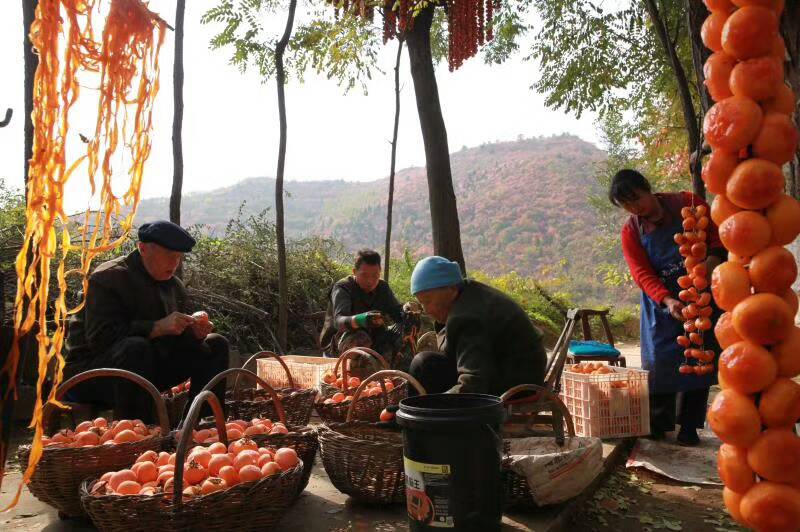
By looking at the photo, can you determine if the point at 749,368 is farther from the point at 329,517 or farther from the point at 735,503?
Answer: the point at 329,517

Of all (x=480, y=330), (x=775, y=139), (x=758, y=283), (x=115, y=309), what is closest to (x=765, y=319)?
(x=758, y=283)

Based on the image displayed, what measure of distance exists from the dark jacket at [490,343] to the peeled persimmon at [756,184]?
1.69 meters

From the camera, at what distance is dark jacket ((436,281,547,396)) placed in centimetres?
322

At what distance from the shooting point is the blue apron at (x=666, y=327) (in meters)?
4.42

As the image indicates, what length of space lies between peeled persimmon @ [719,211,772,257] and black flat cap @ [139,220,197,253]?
294 cm

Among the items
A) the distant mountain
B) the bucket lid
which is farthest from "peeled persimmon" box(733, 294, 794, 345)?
the distant mountain

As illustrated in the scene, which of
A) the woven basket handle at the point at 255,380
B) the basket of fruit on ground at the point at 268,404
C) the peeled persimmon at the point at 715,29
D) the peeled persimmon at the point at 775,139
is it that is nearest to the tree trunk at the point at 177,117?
the basket of fruit on ground at the point at 268,404

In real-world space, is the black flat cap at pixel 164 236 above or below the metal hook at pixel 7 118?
below

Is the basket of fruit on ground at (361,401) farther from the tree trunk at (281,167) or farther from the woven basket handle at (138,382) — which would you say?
the tree trunk at (281,167)

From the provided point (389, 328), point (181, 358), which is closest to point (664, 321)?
point (389, 328)

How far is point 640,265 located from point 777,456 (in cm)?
301

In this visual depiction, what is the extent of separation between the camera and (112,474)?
8.13ft

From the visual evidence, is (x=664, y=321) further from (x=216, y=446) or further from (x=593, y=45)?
(x=593, y=45)

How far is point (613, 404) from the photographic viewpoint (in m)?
4.41
